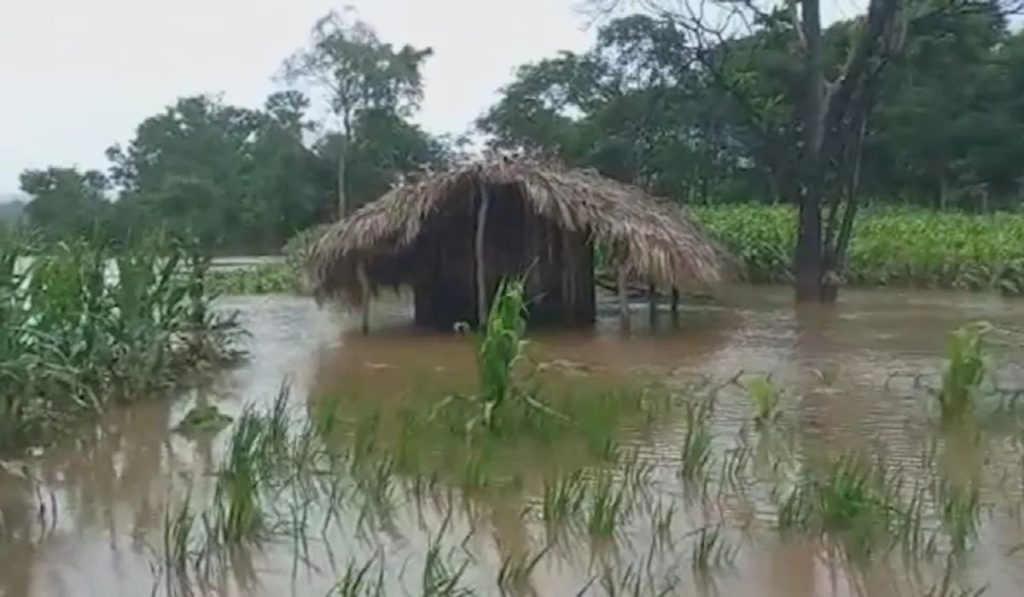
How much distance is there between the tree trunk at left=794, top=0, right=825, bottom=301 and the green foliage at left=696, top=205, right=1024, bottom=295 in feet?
4.70

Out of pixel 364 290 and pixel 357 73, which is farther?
pixel 357 73

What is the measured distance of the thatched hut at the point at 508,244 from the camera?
42.8 ft

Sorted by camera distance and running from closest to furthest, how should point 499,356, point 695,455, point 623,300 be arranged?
point 695,455 → point 499,356 → point 623,300

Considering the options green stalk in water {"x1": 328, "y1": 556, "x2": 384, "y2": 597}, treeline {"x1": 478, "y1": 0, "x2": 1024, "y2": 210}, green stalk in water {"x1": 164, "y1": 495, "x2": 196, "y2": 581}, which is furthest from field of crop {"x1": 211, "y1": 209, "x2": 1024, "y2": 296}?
green stalk in water {"x1": 328, "y1": 556, "x2": 384, "y2": 597}

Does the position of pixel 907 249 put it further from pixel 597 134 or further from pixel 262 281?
pixel 597 134

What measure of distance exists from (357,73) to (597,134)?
7.33m

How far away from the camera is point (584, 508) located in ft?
18.2

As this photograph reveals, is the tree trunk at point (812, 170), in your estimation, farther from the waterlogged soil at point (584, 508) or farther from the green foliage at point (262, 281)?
the green foliage at point (262, 281)

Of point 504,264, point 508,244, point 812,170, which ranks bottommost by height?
point 504,264

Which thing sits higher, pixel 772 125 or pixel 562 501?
pixel 772 125

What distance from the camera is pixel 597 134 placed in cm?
3291

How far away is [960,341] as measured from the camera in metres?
7.63

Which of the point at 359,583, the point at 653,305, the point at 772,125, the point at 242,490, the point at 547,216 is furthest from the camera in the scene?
the point at 772,125

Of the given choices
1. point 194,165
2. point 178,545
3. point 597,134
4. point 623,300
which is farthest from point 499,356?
point 194,165
